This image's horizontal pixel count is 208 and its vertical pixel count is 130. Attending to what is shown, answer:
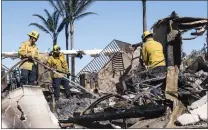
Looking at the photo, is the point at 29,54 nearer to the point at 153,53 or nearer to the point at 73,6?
the point at 153,53

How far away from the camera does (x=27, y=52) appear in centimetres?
897

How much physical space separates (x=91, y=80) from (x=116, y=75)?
3.57 feet

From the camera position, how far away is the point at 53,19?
1121 inches

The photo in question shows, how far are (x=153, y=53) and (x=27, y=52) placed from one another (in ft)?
9.62

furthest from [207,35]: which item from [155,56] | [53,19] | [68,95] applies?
[53,19]

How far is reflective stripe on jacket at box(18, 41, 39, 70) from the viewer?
8875mm

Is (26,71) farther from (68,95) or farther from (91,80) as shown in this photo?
(91,80)

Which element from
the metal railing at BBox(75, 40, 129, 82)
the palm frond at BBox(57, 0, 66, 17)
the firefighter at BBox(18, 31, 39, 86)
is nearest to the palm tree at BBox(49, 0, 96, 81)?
Result: the palm frond at BBox(57, 0, 66, 17)

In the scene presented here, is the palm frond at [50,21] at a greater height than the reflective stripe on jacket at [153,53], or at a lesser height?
greater

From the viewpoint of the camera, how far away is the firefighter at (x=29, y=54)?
29.1 ft

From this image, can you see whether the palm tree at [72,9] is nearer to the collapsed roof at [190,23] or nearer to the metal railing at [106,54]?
the metal railing at [106,54]

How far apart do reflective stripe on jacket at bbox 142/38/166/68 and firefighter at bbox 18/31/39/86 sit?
253 cm

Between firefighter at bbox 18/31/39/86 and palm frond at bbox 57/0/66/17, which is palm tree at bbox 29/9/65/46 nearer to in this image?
palm frond at bbox 57/0/66/17

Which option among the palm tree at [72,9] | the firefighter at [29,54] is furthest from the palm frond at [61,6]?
the firefighter at [29,54]
